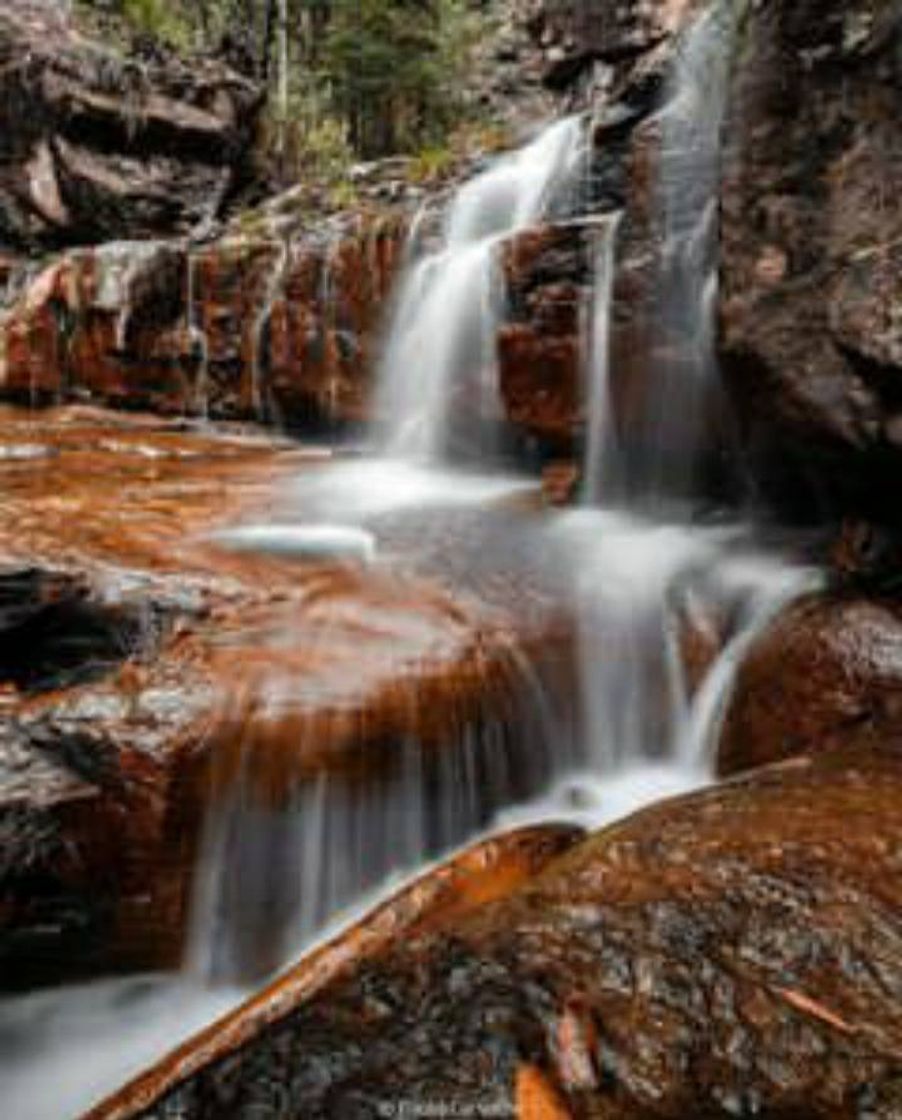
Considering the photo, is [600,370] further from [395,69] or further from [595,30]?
[395,69]

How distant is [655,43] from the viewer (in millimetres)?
13469

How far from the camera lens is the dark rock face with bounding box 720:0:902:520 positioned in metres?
3.32

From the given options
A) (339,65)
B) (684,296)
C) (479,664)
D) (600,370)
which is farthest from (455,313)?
(339,65)

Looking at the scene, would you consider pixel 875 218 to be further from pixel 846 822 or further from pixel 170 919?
pixel 170 919

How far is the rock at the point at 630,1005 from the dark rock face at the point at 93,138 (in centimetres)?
1407

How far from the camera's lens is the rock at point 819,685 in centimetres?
332

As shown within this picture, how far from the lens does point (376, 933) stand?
246cm

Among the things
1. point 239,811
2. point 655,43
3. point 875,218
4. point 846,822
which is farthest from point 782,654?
point 655,43

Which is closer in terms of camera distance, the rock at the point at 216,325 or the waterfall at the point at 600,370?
the waterfall at the point at 600,370

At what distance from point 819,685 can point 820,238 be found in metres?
1.95

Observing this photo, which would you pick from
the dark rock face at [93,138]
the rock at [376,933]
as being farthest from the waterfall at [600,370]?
the dark rock face at [93,138]

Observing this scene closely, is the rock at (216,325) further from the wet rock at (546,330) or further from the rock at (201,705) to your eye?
the rock at (201,705)

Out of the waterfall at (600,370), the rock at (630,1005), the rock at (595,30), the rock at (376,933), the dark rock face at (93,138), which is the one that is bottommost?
the rock at (376,933)

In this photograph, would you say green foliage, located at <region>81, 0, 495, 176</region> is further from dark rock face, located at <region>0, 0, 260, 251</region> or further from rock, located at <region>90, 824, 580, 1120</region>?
rock, located at <region>90, 824, 580, 1120</region>
